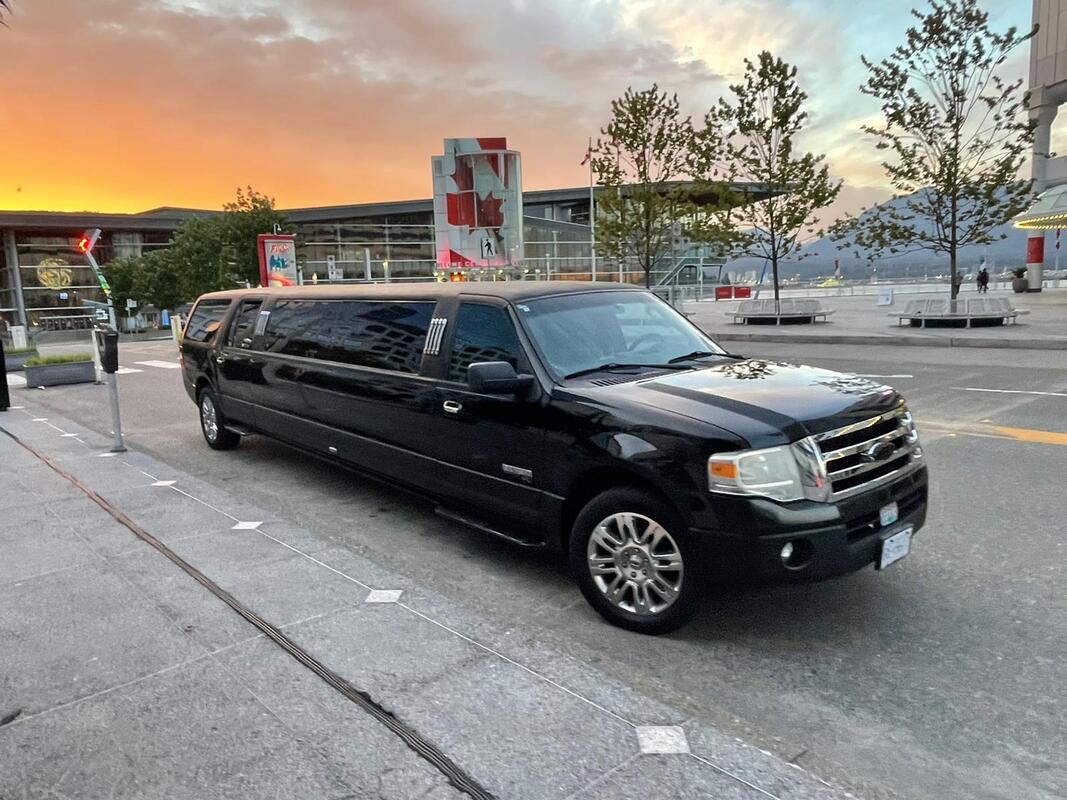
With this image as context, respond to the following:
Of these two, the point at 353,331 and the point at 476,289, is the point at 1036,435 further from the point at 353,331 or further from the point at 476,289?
the point at 353,331

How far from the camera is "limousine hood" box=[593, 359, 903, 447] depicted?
11.7ft

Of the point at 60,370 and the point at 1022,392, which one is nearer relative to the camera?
the point at 1022,392

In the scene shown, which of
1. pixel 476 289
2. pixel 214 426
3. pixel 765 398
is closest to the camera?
pixel 765 398

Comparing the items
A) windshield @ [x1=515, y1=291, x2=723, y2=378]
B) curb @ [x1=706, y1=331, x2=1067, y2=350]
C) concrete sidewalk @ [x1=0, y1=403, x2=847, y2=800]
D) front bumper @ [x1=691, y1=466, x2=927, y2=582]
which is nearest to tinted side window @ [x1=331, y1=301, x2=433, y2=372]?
windshield @ [x1=515, y1=291, x2=723, y2=378]

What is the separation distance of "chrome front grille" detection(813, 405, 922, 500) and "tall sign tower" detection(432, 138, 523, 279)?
137ft

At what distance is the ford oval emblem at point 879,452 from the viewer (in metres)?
3.74

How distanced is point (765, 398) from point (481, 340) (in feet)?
6.12

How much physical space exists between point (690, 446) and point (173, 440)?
8.04 metres

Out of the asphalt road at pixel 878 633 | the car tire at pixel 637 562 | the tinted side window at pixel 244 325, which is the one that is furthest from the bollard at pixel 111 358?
the car tire at pixel 637 562

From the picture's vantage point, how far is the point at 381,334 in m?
5.74

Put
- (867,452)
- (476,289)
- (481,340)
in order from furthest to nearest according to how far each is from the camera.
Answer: (476,289) → (481,340) → (867,452)

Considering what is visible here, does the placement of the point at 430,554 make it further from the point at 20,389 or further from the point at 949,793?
the point at 20,389

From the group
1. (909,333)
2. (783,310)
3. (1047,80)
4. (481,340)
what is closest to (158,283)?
(783,310)

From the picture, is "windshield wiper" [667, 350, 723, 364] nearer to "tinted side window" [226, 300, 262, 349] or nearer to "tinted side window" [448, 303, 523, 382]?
"tinted side window" [448, 303, 523, 382]
